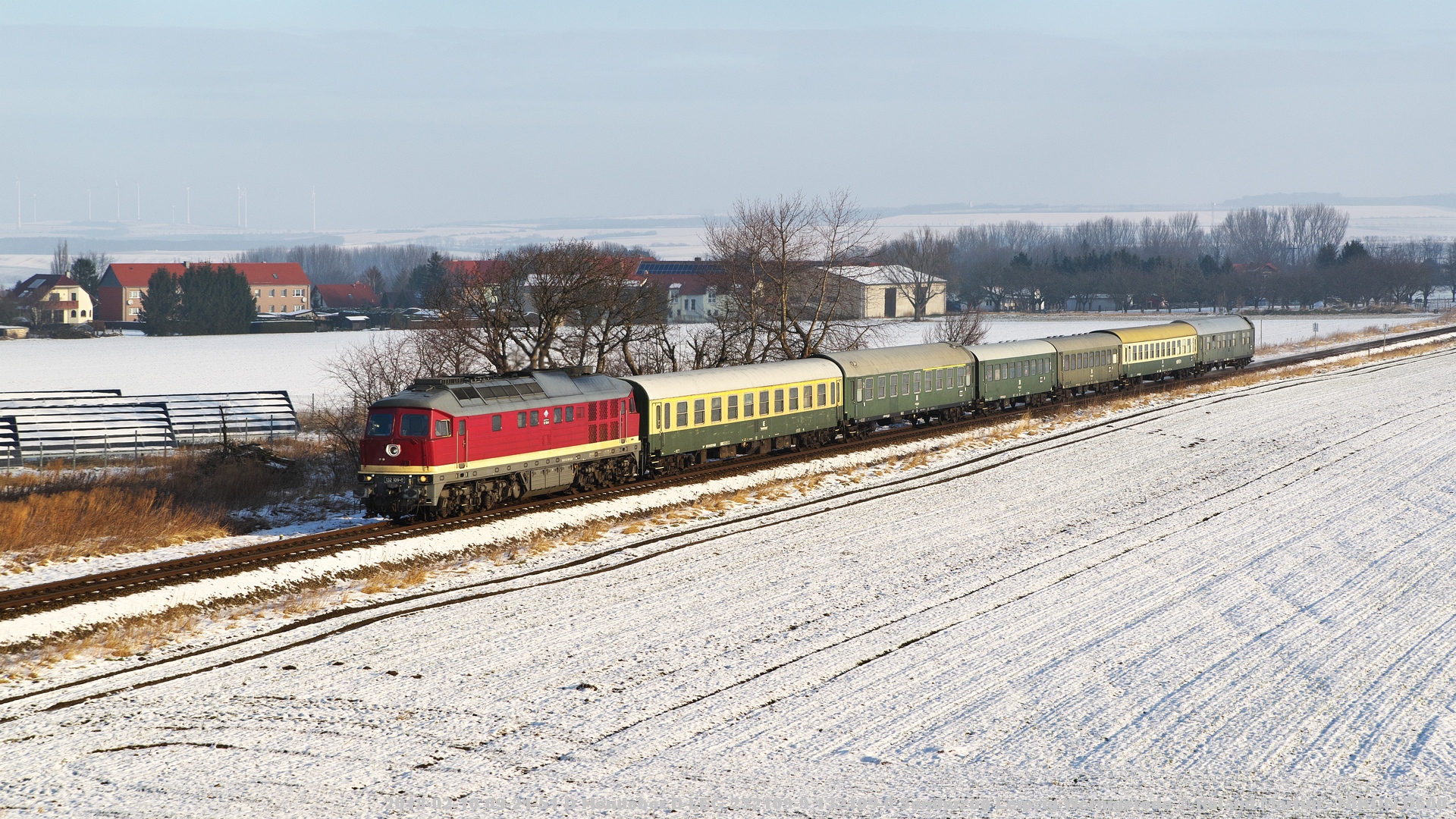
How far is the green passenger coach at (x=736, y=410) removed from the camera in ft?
115

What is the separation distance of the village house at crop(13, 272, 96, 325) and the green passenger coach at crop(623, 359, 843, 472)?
13199 centimetres

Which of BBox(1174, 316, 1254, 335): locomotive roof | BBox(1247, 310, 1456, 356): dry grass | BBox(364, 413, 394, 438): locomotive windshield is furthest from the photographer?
BBox(1247, 310, 1456, 356): dry grass

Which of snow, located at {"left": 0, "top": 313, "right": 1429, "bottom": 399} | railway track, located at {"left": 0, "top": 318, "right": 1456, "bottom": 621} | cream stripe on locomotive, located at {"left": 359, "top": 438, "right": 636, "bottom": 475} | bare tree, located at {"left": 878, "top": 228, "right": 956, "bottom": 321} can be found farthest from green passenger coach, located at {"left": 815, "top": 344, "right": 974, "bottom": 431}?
bare tree, located at {"left": 878, "top": 228, "right": 956, "bottom": 321}

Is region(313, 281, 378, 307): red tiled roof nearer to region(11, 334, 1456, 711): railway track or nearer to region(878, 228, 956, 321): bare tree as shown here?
region(878, 228, 956, 321): bare tree

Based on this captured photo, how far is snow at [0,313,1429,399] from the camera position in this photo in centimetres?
7448

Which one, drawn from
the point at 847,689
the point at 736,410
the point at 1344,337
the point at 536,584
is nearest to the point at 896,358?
the point at 736,410

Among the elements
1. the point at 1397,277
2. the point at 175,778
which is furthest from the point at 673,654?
the point at 1397,277

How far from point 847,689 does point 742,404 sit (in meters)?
20.9

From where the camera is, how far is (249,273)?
182 meters

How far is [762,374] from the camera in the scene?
39.2 m

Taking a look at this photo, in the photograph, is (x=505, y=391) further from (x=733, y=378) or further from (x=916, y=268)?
(x=916, y=268)

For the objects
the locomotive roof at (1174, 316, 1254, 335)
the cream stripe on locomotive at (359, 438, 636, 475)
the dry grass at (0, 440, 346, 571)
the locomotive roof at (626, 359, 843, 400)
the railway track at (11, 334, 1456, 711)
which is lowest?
the railway track at (11, 334, 1456, 711)

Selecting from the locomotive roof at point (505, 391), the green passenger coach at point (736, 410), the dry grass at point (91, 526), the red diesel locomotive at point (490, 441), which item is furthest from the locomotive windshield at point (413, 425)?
the green passenger coach at point (736, 410)

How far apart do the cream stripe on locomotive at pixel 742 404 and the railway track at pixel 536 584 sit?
4.82 m
